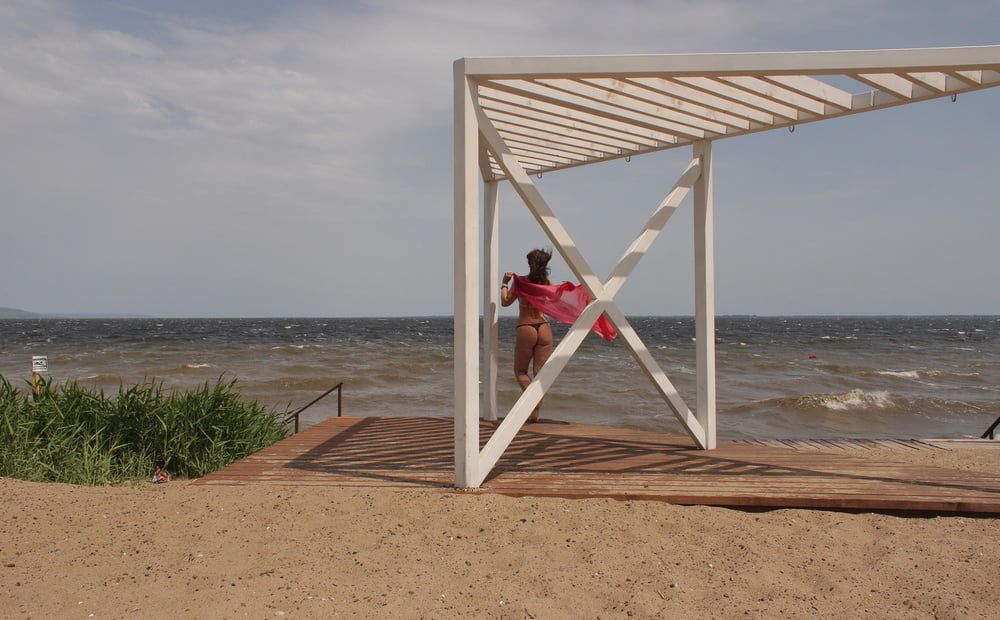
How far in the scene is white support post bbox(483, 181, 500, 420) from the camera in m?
6.84

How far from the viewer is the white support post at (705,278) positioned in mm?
5465

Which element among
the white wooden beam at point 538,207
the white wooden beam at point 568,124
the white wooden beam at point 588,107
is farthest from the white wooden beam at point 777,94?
the white wooden beam at point 538,207

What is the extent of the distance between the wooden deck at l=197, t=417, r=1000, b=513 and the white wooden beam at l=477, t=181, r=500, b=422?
2.71 ft

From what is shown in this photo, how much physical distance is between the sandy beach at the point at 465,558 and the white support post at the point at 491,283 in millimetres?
2915

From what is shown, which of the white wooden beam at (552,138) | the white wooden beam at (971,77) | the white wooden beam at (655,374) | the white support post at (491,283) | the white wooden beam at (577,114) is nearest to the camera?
the white wooden beam at (971,77)

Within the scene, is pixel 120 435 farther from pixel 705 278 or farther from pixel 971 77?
pixel 971 77

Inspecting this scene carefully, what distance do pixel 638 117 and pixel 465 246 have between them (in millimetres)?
1714

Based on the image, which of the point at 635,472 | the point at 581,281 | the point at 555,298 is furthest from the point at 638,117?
the point at 635,472

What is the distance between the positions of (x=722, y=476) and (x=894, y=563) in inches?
52.6

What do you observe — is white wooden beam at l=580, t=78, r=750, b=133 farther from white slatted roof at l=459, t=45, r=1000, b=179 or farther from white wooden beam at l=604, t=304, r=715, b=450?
white wooden beam at l=604, t=304, r=715, b=450

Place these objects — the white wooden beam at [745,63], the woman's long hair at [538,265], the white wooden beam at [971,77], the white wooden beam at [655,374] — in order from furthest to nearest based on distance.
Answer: the woman's long hair at [538,265] < the white wooden beam at [655,374] < the white wooden beam at [971,77] < the white wooden beam at [745,63]

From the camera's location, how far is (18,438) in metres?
5.71

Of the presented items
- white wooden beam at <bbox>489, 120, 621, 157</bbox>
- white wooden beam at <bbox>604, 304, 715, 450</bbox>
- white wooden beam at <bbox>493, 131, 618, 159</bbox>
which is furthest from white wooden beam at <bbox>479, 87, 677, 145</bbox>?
white wooden beam at <bbox>604, 304, 715, 450</bbox>

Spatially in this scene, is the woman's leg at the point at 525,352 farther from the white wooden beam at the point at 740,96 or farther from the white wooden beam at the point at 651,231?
the white wooden beam at the point at 740,96
